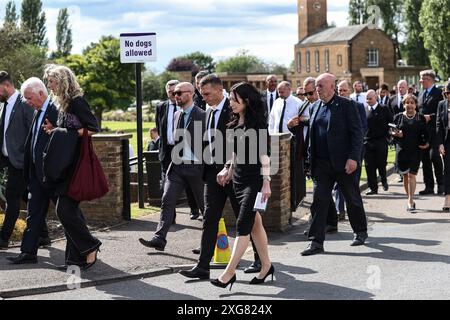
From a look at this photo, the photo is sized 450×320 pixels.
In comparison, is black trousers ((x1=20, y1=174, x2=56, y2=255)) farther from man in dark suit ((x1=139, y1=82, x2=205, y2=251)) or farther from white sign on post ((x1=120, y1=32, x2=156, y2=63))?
white sign on post ((x1=120, y1=32, x2=156, y2=63))

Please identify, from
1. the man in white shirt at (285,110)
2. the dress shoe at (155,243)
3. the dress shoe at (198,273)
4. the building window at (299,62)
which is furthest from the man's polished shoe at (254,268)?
the building window at (299,62)

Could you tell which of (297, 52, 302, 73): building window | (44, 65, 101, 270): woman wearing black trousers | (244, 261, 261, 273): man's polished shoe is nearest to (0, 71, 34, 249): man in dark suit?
(44, 65, 101, 270): woman wearing black trousers

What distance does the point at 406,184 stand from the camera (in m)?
13.8

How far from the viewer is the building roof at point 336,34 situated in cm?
9847

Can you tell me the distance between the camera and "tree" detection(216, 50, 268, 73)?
155 m

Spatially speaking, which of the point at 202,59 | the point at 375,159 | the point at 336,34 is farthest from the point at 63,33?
the point at 375,159

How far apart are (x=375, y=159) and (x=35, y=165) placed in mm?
8505

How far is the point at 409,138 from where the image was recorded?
13.9 meters

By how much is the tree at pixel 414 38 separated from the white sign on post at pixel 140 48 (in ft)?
286

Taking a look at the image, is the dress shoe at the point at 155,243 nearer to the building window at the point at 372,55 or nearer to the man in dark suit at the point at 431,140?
the man in dark suit at the point at 431,140

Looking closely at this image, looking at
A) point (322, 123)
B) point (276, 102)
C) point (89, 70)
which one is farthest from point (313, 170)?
point (89, 70)

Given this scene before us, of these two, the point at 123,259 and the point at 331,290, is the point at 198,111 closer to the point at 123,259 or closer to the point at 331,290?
the point at 123,259

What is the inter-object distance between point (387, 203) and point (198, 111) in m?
5.71

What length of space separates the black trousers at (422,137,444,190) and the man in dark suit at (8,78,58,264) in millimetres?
8753
